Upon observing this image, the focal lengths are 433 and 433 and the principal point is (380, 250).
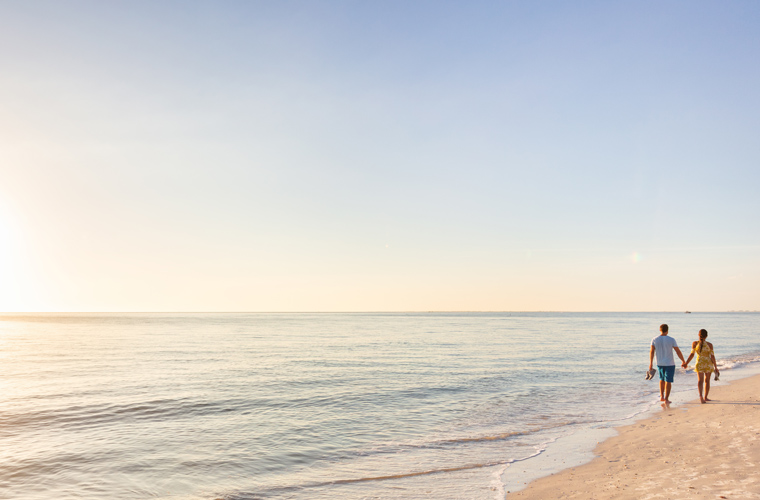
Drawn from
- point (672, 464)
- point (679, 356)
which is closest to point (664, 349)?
point (679, 356)

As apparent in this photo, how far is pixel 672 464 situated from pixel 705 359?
808 cm

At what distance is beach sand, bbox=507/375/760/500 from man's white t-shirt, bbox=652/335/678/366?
212 cm

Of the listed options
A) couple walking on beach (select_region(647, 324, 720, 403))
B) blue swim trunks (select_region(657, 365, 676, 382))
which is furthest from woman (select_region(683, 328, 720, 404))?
blue swim trunks (select_region(657, 365, 676, 382))

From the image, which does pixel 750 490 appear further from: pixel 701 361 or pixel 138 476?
pixel 138 476

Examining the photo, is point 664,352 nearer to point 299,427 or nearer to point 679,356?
point 679,356

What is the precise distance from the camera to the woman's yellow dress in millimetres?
15070

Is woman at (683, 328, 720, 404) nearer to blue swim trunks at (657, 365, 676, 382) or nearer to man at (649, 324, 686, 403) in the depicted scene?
man at (649, 324, 686, 403)

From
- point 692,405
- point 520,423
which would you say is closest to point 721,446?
point 520,423

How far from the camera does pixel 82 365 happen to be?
30.0 metres

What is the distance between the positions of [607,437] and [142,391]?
63.9ft

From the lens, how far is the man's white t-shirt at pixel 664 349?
15.4 m

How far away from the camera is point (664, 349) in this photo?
15453mm

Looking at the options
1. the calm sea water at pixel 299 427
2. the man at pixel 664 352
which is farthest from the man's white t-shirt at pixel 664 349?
the calm sea water at pixel 299 427

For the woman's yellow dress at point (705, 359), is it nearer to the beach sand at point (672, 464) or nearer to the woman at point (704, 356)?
the woman at point (704, 356)
